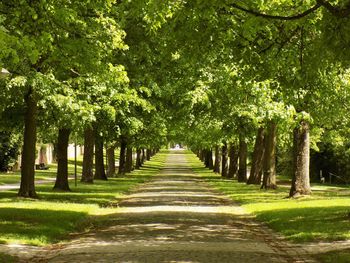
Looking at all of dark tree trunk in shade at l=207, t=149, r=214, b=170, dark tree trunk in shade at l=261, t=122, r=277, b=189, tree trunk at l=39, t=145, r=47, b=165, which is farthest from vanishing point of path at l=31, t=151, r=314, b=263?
dark tree trunk in shade at l=207, t=149, r=214, b=170

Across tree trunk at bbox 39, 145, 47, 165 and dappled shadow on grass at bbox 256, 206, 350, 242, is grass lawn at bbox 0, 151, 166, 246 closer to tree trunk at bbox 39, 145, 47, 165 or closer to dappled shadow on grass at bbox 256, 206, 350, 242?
dappled shadow on grass at bbox 256, 206, 350, 242

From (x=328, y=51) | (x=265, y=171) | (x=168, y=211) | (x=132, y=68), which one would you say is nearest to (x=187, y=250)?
(x=328, y=51)

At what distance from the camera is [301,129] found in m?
24.8

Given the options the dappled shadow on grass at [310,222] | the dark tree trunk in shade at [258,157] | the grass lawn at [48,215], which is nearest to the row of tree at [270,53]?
the dappled shadow on grass at [310,222]

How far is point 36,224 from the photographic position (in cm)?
1560

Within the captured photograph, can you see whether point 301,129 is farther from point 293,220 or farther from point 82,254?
point 82,254

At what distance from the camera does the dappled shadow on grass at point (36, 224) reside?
13521 millimetres

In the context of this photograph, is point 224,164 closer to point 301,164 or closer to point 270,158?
point 270,158

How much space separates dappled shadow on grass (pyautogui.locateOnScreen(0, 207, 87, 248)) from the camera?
1352 centimetres

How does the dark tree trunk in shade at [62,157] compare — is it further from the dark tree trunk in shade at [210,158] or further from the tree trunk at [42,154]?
the dark tree trunk in shade at [210,158]

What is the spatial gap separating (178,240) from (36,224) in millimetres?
4181

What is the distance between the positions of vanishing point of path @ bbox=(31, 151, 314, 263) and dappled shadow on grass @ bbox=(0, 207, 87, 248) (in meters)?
0.72

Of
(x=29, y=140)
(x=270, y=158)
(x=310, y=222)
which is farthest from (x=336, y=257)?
(x=270, y=158)

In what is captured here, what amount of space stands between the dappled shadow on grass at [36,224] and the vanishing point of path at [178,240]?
0.72 meters
